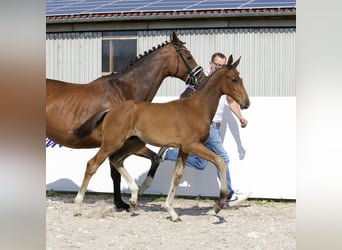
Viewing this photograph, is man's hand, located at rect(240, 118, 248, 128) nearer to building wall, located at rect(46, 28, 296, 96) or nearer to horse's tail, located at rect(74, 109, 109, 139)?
horse's tail, located at rect(74, 109, 109, 139)

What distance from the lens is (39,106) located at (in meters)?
1.35

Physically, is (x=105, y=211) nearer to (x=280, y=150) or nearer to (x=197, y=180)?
(x=197, y=180)

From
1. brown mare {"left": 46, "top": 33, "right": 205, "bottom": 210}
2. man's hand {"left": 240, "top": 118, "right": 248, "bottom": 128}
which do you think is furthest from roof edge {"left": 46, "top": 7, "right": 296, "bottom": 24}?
brown mare {"left": 46, "top": 33, "right": 205, "bottom": 210}

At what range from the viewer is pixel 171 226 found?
6.77 m

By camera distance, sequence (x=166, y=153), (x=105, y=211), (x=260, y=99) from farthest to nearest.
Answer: (x=260, y=99)
(x=166, y=153)
(x=105, y=211)

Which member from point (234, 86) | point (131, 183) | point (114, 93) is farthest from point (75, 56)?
point (234, 86)

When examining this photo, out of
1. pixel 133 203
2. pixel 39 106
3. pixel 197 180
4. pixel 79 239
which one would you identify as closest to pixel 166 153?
pixel 197 180

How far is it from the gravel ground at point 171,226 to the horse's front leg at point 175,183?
0.38 ft

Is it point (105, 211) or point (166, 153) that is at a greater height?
point (166, 153)

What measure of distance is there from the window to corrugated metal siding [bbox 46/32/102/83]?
8.0 inches

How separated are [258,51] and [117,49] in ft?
15.0

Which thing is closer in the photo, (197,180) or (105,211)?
(105,211)

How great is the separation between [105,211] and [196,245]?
2.26 m

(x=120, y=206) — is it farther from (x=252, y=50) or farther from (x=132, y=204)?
(x=252, y=50)
